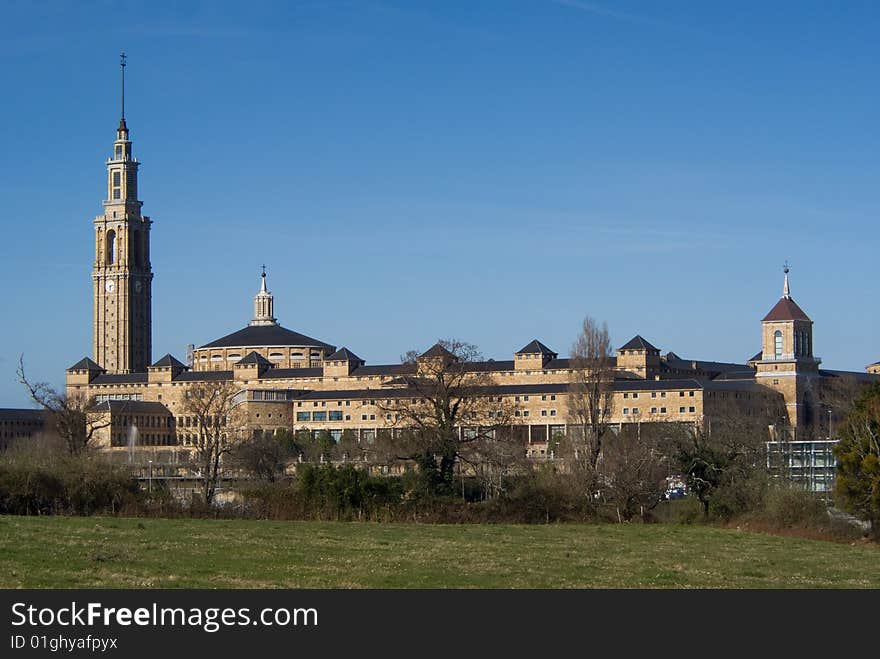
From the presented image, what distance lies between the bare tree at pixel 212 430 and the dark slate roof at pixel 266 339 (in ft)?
73.2

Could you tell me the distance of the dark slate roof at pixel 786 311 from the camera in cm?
13500

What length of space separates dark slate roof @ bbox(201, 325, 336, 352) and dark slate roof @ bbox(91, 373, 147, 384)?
476 inches

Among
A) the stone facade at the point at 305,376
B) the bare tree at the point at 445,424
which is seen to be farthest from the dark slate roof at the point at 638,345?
the bare tree at the point at 445,424

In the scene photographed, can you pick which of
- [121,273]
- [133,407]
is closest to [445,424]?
[133,407]

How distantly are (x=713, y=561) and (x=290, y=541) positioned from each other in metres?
7.87

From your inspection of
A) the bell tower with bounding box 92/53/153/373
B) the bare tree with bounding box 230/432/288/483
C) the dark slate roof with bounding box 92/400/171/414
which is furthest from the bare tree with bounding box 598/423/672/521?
the bell tower with bounding box 92/53/153/373

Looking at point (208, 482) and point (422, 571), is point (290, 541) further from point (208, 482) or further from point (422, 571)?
point (208, 482)

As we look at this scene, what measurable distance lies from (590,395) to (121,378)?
3828 inches

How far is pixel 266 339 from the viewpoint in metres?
170

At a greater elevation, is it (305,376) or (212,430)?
(305,376)

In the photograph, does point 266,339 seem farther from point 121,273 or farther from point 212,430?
point 212,430

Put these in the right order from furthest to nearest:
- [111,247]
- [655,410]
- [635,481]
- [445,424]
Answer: [111,247]
[655,410]
[445,424]
[635,481]
